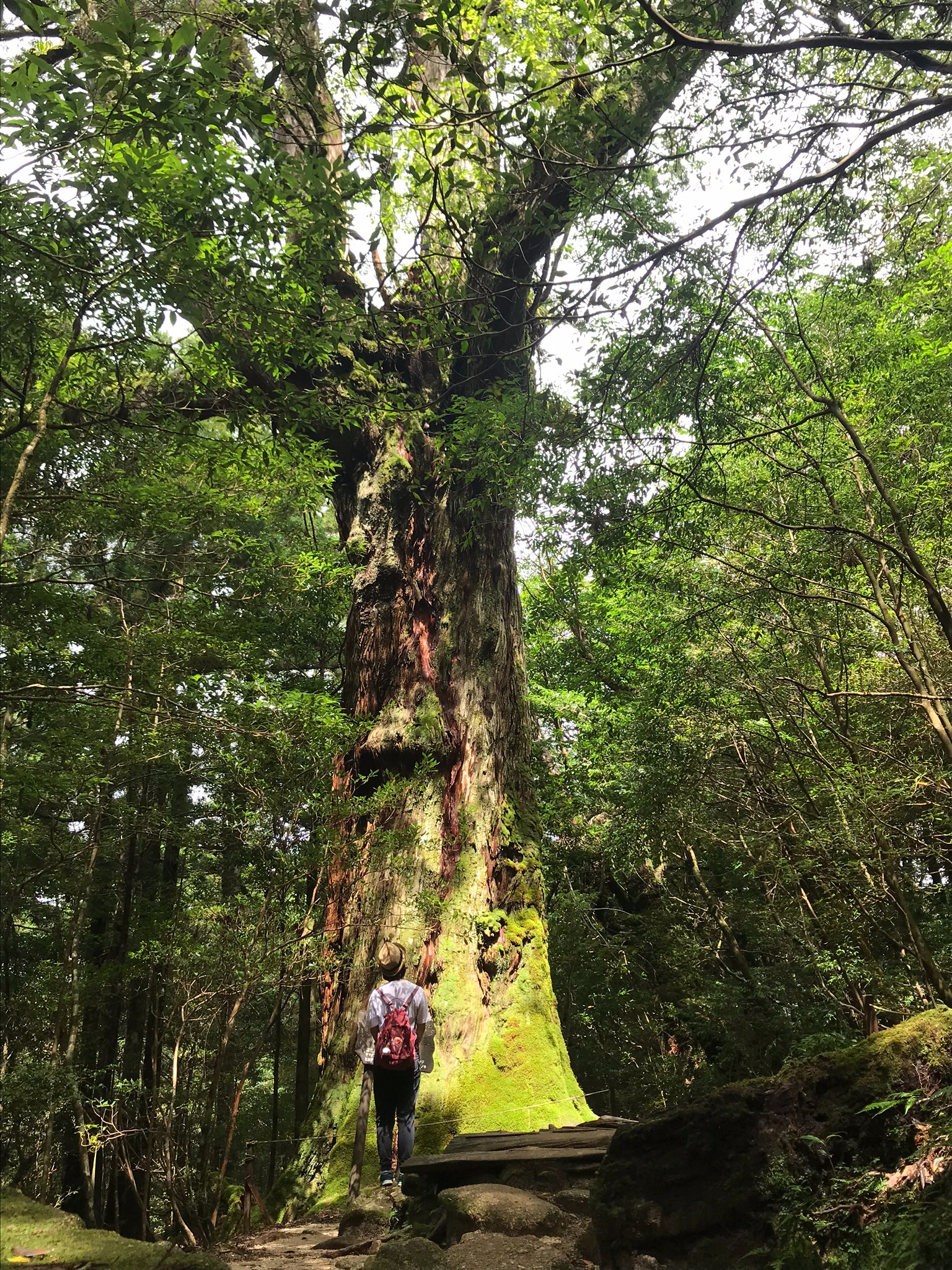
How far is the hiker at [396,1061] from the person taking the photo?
4.26 metres

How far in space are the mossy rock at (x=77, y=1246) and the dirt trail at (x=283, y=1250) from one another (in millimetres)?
742

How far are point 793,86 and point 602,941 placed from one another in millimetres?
9489

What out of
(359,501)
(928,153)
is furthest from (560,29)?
(359,501)

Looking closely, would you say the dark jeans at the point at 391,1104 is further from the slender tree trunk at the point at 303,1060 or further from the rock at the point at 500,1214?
the slender tree trunk at the point at 303,1060

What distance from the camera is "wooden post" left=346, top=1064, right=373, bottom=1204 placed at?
4254 millimetres

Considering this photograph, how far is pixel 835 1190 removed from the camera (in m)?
2.02

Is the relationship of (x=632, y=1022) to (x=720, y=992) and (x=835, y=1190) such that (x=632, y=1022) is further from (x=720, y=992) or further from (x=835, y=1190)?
(x=835, y=1190)

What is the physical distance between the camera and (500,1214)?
2803 millimetres

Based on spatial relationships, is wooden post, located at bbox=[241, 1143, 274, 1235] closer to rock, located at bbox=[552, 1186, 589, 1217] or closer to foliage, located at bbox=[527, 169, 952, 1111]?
rock, located at bbox=[552, 1186, 589, 1217]

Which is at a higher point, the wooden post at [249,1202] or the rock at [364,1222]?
the rock at [364,1222]

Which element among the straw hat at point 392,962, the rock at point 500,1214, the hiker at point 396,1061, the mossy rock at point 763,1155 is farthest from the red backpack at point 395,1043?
the mossy rock at point 763,1155

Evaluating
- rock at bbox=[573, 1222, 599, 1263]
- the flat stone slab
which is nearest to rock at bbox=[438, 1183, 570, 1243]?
rock at bbox=[573, 1222, 599, 1263]

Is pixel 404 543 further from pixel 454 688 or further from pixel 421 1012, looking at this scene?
pixel 421 1012

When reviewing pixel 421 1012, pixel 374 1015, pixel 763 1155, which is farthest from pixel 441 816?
pixel 763 1155
